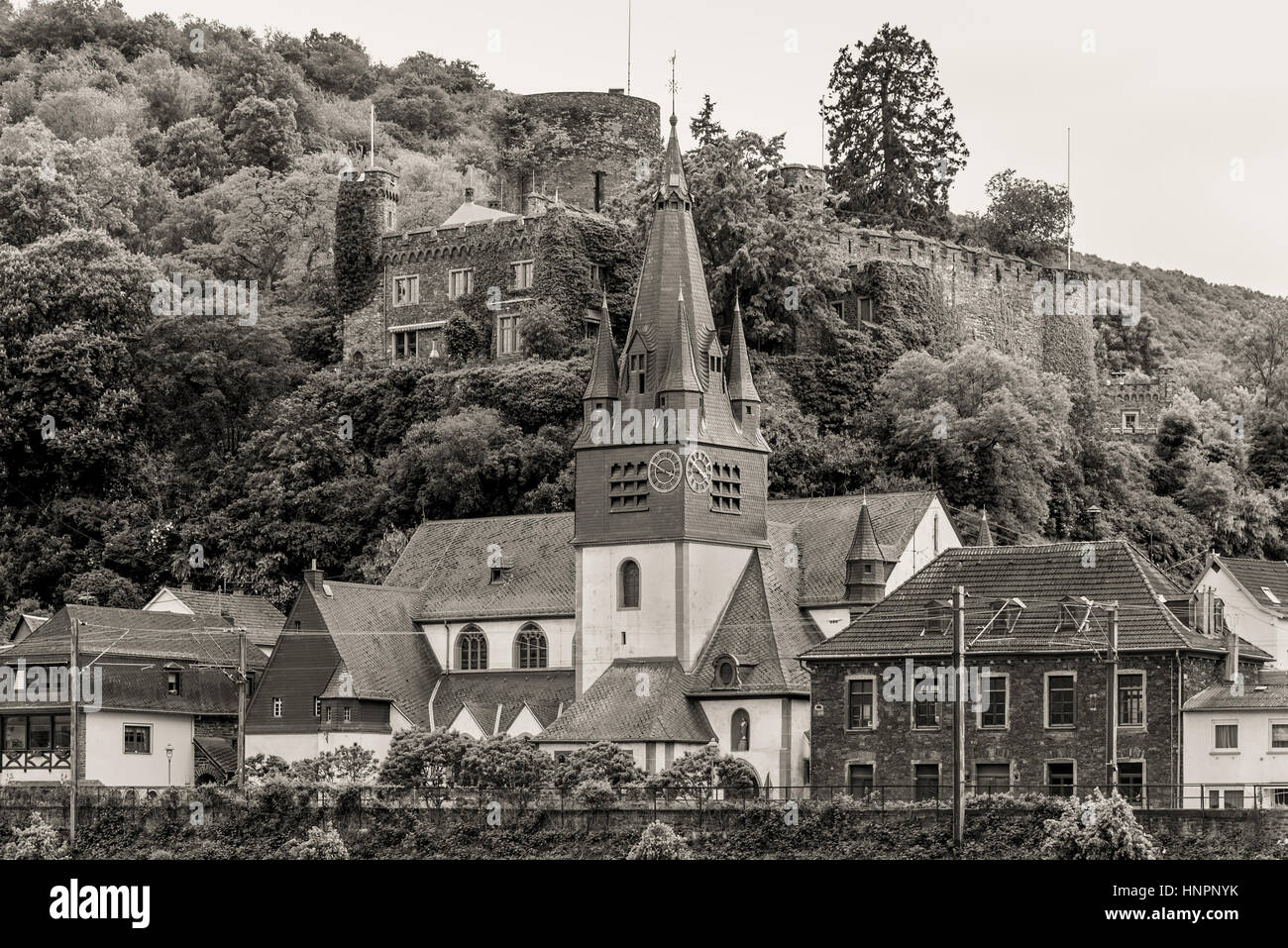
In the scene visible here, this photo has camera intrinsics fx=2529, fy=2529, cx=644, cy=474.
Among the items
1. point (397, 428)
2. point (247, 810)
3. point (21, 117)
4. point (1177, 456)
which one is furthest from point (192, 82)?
point (247, 810)

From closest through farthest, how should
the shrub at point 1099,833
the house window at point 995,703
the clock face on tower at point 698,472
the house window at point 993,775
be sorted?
the shrub at point 1099,833 → the house window at point 993,775 → the house window at point 995,703 → the clock face on tower at point 698,472

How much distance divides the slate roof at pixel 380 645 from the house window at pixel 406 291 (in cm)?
2120

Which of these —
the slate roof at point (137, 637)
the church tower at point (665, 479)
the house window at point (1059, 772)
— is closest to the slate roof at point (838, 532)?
the church tower at point (665, 479)

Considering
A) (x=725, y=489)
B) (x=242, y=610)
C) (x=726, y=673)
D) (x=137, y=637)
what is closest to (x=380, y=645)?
(x=137, y=637)

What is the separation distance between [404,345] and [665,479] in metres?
27.5

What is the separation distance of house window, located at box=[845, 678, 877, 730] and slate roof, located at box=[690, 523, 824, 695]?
4163mm

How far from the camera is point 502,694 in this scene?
8138 cm

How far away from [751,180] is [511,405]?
12781mm

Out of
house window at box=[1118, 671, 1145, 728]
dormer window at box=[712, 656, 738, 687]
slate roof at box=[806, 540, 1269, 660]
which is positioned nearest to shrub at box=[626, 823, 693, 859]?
slate roof at box=[806, 540, 1269, 660]

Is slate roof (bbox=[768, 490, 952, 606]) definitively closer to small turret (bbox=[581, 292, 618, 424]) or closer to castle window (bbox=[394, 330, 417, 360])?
small turret (bbox=[581, 292, 618, 424])

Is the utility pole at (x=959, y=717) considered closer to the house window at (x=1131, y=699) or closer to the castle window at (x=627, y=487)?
the house window at (x=1131, y=699)

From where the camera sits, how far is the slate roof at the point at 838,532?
251 feet

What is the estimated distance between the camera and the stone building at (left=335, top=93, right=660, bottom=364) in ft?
324

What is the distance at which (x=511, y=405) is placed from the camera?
92500 mm
